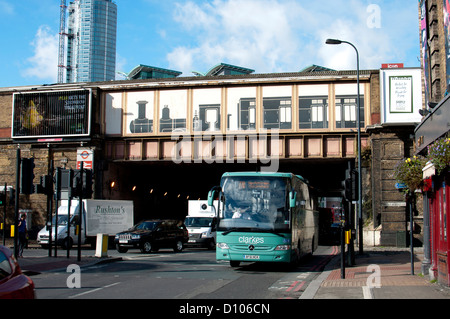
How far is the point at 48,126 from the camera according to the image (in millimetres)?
39219

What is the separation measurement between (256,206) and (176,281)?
390 centimetres

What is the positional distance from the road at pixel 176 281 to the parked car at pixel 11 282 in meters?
5.04

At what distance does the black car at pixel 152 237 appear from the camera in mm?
25859

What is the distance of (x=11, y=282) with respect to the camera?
18.6ft

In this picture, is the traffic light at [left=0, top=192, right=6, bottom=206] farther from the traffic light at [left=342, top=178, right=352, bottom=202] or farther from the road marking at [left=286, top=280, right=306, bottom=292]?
the traffic light at [left=342, top=178, right=352, bottom=202]

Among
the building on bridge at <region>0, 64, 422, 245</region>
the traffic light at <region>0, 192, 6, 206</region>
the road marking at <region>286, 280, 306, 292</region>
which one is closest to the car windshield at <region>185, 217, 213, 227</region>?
the building on bridge at <region>0, 64, 422, 245</region>

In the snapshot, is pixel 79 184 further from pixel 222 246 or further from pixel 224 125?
pixel 224 125

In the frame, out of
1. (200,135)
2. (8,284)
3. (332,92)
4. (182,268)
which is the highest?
(332,92)

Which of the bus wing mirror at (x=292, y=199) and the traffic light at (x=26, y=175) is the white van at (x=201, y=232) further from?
the traffic light at (x=26, y=175)

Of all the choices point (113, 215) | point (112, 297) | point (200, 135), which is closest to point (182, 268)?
point (112, 297)

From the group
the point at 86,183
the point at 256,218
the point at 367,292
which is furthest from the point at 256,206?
the point at 86,183

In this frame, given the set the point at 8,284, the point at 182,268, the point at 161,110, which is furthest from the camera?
the point at 161,110
